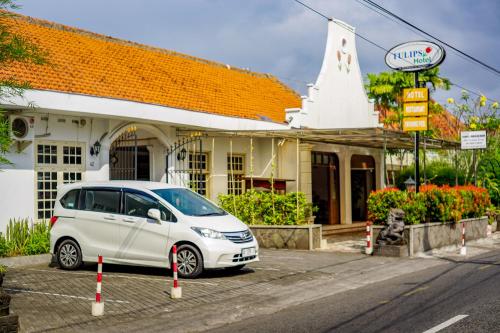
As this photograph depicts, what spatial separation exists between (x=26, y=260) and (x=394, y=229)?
364 inches

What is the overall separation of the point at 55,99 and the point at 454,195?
12.2m

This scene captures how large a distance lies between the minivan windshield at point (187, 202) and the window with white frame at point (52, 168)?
4.80 meters

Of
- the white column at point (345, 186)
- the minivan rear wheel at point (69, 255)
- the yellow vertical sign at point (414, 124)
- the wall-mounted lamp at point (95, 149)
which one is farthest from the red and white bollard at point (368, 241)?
the white column at point (345, 186)

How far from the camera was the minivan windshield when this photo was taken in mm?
12771

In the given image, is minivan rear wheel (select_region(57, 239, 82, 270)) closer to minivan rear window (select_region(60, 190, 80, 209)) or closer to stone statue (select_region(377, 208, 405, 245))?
minivan rear window (select_region(60, 190, 80, 209))

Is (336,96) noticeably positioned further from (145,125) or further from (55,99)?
(55,99)

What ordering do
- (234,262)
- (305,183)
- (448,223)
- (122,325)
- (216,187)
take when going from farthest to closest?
(305,183) → (216,187) → (448,223) → (234,262) → (122,325)

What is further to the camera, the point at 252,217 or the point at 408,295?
the point at 252,217

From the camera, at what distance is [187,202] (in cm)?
1316

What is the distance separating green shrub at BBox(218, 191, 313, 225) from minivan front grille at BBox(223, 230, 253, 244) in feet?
16.4

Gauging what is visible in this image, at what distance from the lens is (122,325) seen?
28.0ft

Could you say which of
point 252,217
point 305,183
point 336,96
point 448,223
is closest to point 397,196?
point 448,223

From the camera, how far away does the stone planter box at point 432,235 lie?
645 inches

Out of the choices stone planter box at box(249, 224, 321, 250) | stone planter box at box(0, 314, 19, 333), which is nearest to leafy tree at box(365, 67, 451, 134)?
stone planter box at box(249, 224, 321, 250)
